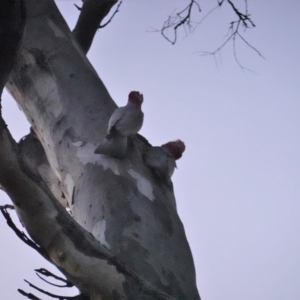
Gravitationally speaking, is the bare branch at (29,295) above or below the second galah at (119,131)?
below

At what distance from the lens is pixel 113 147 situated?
1367 millimetres

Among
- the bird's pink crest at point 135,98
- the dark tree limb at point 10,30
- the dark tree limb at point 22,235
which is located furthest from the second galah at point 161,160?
the dark tree limb at point 10,30

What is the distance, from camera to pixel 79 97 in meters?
1.56

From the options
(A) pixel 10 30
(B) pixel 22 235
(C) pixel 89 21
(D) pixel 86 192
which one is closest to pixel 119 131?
(D) pixel 86 192

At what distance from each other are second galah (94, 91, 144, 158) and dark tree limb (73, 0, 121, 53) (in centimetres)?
89

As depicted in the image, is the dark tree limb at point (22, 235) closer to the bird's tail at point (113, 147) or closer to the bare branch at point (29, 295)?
the bare branch at point (29, 295)

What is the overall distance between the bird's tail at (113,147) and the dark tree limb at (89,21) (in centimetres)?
97

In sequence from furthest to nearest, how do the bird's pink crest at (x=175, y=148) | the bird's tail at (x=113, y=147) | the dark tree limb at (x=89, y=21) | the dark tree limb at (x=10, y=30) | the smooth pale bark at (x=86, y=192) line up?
the dark tree limb at (x=89, y=21), the bird's pink crest at (x=175, y=148), the bird's tail at (x=113, y=147), the smooth pale bark at (x=86, y=192), the dark tree limb at (x=10, y=30)

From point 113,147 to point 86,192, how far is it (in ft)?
0.47

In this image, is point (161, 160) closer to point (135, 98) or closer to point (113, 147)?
point (113, 147)

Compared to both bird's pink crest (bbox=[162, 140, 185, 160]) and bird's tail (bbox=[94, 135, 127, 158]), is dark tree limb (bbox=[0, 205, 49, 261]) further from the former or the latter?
bird's pink crest (bbox=[162, 140, 185, 160])

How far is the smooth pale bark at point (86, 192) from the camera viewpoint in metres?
0.97

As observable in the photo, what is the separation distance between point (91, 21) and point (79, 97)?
81 centimetres

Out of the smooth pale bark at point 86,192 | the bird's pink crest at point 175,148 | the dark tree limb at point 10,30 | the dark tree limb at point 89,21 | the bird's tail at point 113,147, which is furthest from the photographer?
the dark tree limb at point 89,21
